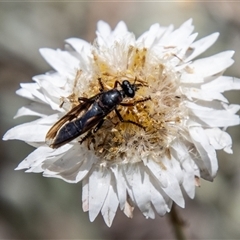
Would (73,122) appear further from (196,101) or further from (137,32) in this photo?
(137,32)

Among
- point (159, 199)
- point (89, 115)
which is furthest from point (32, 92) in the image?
point (159, 199)

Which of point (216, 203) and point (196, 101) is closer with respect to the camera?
point (196, 101)

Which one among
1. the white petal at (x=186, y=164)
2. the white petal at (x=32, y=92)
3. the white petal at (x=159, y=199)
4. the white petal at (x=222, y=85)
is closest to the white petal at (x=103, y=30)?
the white petal at (x=32, y=92)

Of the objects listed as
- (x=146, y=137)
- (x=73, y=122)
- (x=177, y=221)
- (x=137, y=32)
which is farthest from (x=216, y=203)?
(x=73, y=122)

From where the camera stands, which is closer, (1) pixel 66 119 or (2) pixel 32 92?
(1) pixel 66 119

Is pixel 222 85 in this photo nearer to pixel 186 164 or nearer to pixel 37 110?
pixel 186 164
